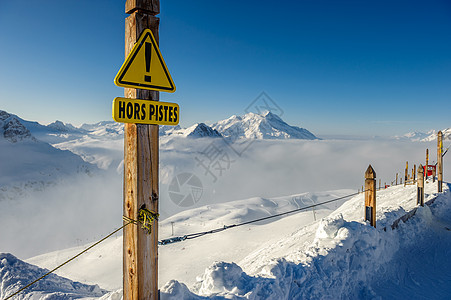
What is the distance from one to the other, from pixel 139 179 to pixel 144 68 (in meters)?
1.08

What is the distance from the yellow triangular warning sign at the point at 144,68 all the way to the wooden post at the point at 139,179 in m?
0.07

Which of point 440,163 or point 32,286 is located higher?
point 440,163

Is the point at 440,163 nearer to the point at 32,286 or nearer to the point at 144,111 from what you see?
the point at 144,111

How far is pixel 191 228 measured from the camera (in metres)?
35.8

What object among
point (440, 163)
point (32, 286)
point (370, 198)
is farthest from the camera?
point (440, 163)

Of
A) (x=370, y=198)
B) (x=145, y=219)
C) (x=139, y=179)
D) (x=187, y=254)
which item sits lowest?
(x=187, y=254)

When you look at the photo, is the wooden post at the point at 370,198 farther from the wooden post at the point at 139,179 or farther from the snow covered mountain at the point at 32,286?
the snow covered mountain at the point at 32,286

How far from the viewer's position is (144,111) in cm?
249

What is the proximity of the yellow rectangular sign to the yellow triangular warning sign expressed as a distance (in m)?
0.16

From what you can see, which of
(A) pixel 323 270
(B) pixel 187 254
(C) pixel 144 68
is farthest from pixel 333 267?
(B) pixel 187 254

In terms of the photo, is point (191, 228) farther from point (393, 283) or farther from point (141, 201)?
point (141, 201)

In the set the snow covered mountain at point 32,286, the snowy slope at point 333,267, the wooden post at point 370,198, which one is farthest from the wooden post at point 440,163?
the snow covered mountain at point 32,286

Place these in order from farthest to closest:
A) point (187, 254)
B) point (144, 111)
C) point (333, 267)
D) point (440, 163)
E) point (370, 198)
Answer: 1. point (187, 254)
2. point (440, 163)
3. point (370, 198)
4. point (333, 267)
5. point (144, 111)

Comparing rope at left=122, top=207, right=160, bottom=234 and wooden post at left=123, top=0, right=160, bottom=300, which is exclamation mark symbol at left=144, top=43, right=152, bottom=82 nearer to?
wooden post at left=123, top=0, right=160, bottom=300
